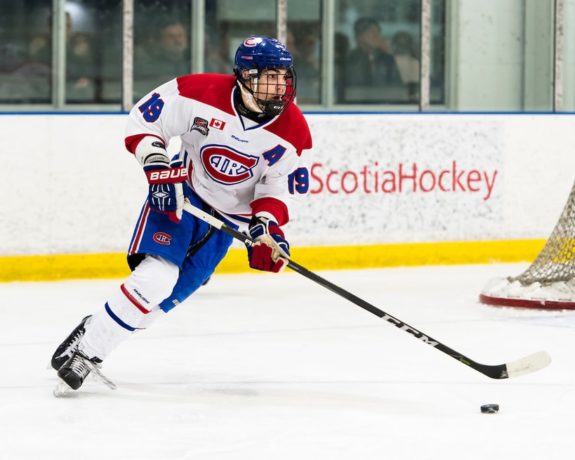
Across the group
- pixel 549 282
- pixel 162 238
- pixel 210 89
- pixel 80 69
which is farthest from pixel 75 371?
pixel 80 69

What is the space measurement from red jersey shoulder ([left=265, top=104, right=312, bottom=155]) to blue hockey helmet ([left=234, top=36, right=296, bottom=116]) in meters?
0.10

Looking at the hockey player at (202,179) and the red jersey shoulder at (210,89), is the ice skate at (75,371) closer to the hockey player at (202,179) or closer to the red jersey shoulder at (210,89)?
the hockey player at (202,179)

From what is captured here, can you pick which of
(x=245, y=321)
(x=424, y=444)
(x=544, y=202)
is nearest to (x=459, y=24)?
(x=544, y=202)

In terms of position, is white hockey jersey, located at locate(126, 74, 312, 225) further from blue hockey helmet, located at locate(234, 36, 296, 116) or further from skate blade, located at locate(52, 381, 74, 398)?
skate blade, located at locate(52, 381, 74, 398)

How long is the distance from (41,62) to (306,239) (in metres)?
1.93

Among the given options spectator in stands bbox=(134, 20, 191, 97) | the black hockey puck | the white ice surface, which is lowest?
the white ice surface

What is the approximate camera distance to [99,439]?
3.02m

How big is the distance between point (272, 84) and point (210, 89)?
224 millimetres

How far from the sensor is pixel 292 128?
362cm

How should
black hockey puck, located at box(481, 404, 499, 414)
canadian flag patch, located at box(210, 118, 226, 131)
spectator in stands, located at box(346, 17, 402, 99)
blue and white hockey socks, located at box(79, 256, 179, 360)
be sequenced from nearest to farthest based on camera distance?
black hockey puck, located at box(481, 404, 499, 414) < blue and white hockey socks, located at box(79, 256, 179, 360) < canadian flag patch, located at box(210, 118, 226, 131) < spectator in stands, located at box(346, 17, 402, 99)

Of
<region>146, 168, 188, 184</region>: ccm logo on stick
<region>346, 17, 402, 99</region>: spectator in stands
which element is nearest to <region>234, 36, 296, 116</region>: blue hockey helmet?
<region>146, 168, 188, 184</region>: ccm logo on stick

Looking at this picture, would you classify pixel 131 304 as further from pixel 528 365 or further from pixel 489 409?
pixel 528 365

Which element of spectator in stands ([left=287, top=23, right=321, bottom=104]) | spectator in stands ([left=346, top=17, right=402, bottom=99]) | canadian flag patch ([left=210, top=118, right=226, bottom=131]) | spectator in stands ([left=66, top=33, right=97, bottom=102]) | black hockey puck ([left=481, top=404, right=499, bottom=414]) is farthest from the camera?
spectator in stands ([left=346, top=17, right=402, bottom=99])

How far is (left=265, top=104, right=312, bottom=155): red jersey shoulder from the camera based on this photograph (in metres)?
3.59
